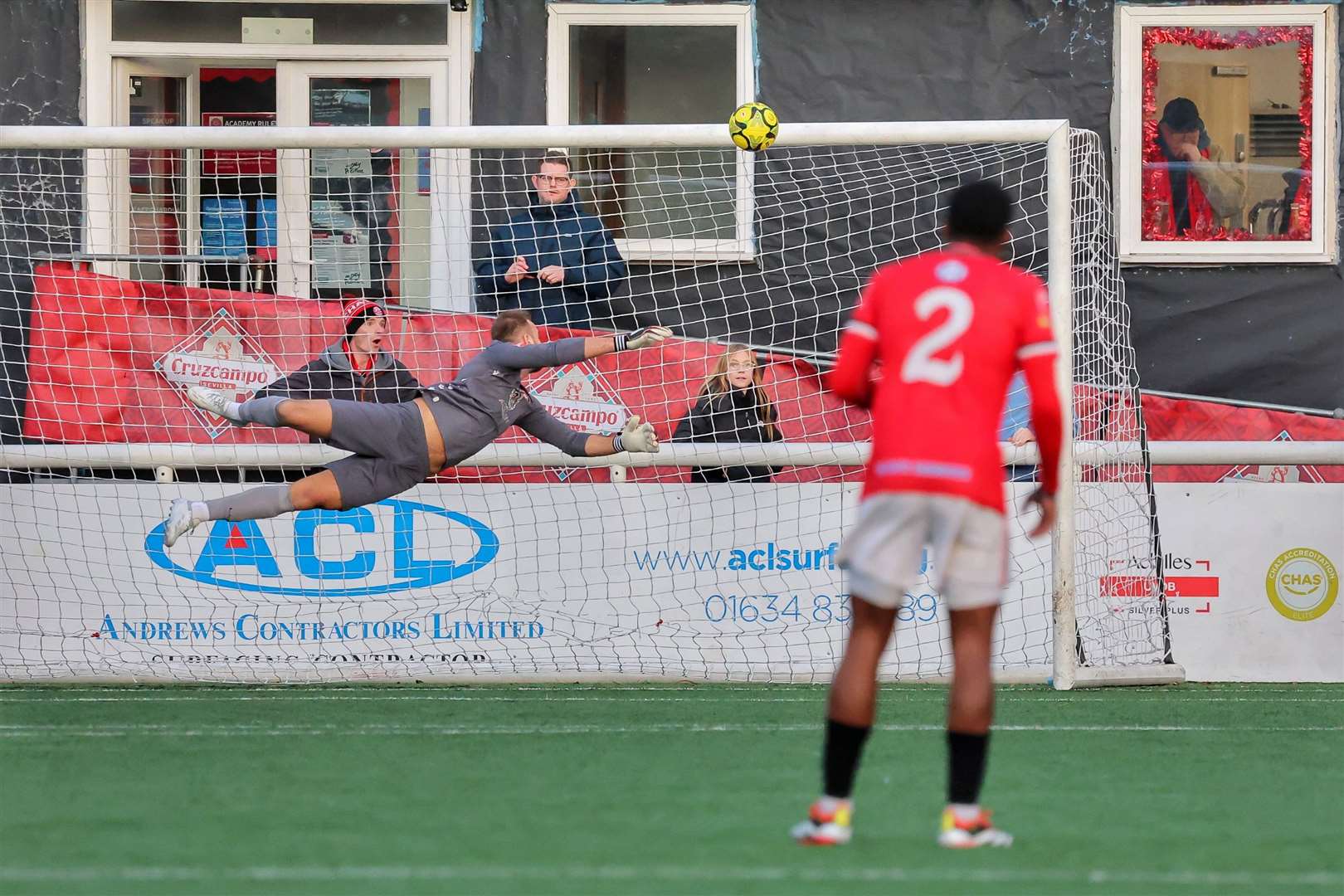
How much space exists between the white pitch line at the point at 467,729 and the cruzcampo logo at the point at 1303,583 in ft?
6.69

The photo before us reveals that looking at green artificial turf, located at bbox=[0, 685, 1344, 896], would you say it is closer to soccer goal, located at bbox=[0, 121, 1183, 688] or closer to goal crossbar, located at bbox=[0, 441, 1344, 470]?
soccer goal, located at bbox=[0, 121, 1183, 688]

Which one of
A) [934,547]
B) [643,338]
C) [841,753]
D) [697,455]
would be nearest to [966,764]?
[841,753]

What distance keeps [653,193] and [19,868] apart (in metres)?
7.44

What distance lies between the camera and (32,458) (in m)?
9.88

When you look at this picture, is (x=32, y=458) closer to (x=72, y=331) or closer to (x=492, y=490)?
(x=72, y=331)

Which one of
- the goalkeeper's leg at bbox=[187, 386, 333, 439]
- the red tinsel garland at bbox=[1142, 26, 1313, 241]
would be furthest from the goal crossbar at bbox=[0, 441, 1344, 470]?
the red tinsel garland at bbox=[1142, 26, 1313, 241]

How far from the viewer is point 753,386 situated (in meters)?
10.2

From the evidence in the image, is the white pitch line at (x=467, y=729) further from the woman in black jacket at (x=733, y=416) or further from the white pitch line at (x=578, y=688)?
the woman in black jacket at (x=733, y=416)

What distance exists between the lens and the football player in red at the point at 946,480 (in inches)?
188

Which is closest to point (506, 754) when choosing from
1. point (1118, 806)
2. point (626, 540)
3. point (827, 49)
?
point (1118, 806)

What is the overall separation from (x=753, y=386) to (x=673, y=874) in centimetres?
585

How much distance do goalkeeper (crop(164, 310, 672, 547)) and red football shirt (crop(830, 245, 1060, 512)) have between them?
3.90 metres

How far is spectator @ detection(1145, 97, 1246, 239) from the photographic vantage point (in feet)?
38.1

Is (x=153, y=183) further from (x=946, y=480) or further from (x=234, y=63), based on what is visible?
(x=946, y=480)
